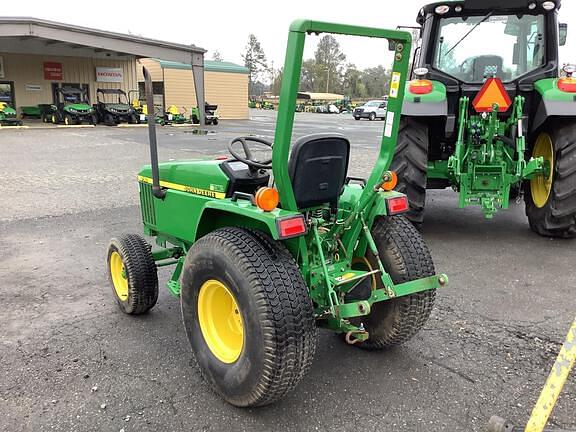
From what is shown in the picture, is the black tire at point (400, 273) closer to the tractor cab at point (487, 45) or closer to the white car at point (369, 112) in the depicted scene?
the tractor cab at point (487, 45)

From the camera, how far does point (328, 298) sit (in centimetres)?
264

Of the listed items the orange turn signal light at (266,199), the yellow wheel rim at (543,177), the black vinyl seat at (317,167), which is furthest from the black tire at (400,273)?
the yellow wheel rim at (543,177)

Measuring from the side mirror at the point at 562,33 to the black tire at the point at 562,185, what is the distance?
1.19m

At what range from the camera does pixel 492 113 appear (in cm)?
514

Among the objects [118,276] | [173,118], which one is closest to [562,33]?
[118,276]

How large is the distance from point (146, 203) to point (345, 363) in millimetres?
1908

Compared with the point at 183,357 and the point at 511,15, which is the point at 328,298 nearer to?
the point at 183,357

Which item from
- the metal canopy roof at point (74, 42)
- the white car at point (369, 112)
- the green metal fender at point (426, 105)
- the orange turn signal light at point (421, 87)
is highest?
the metal canopy roof at point (74, 42)

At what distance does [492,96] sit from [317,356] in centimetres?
349

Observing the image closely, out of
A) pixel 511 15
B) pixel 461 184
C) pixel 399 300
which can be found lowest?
pixel 399 300

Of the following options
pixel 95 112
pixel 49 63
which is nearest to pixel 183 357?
pixel 95 112

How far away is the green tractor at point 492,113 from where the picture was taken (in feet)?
16.9

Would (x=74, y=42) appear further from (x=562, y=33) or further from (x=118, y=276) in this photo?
(x=118, y=276)

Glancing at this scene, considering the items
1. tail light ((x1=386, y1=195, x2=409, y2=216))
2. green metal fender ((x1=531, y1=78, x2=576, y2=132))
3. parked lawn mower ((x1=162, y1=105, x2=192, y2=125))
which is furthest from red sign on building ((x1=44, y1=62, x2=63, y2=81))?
tail light ((x1=386, y1=195, x2=409, y2=216))
